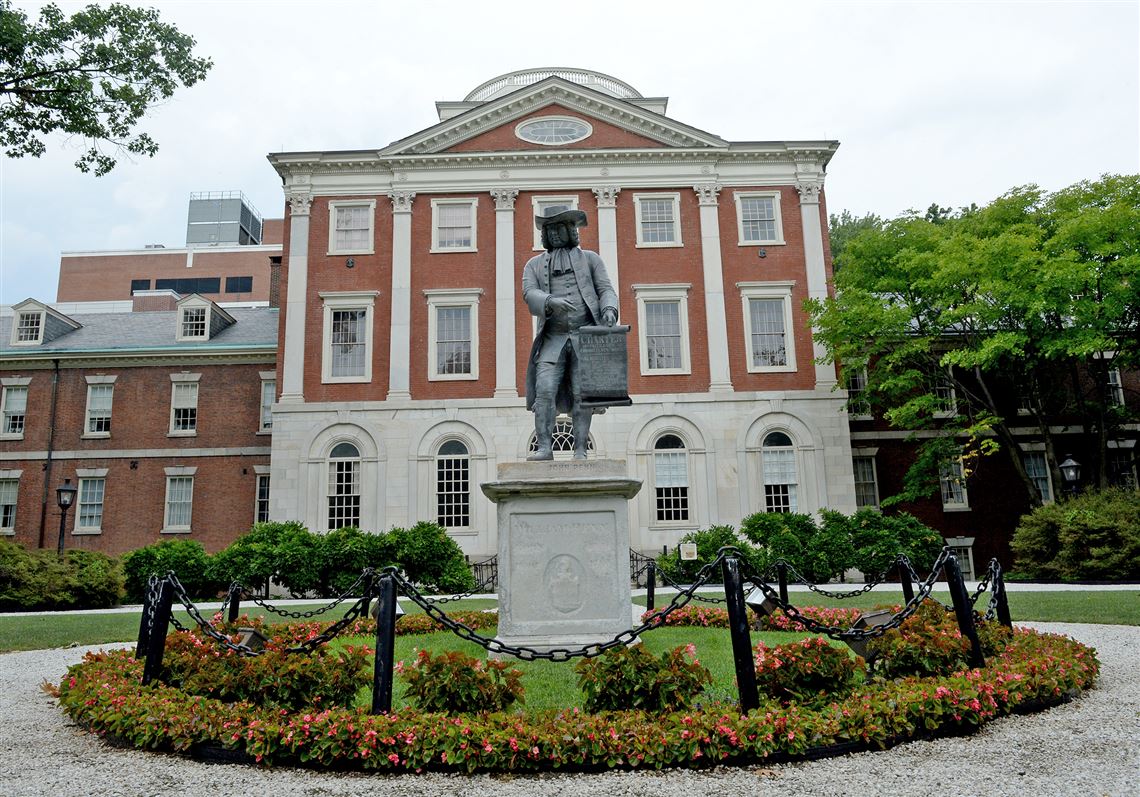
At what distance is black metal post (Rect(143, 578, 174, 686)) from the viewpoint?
6723mm

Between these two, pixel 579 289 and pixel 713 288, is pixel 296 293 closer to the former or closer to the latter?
pixel 713 288

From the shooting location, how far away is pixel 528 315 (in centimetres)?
2938

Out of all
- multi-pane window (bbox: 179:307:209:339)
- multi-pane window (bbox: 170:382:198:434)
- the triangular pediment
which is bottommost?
multi-pane window (bbox: 170:382:198:434)

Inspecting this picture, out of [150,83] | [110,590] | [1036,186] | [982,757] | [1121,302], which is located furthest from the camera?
[1036,186]

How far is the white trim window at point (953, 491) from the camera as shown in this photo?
96.9 ft

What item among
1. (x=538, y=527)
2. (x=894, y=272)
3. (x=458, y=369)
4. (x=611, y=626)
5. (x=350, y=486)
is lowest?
(x=611, y=626)

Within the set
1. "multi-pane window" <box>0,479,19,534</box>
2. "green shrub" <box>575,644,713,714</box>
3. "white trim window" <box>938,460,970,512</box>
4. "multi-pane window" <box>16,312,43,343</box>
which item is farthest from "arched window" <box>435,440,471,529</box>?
"green shrub" <box>575,644,713,714</box>

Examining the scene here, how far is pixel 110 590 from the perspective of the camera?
67.3 feet

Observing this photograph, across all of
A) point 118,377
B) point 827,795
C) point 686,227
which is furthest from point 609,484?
point 118,377

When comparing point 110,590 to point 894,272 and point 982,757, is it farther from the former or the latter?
point 894,272

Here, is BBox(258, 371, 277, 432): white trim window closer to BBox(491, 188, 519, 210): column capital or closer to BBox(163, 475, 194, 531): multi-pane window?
BBox(163, 475, 194, 531): multi-pane window

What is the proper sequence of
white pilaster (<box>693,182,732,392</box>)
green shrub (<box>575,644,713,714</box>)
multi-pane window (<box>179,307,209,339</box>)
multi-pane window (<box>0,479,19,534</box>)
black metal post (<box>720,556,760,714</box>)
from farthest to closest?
1. multi-pane window (<box>179,307,209,339</box>)
2. multi-pane window (<box>0,479,19,534</box>)
3. white pilaster (<box>693,182,732,392</box>)
4. green shrub (<box>575,644,713,714</box>)
5. black metal post (<box>720,556,760,714</box>)

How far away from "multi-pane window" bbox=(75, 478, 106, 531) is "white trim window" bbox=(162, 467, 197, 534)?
2.61m

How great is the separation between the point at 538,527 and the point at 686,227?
23.9m
